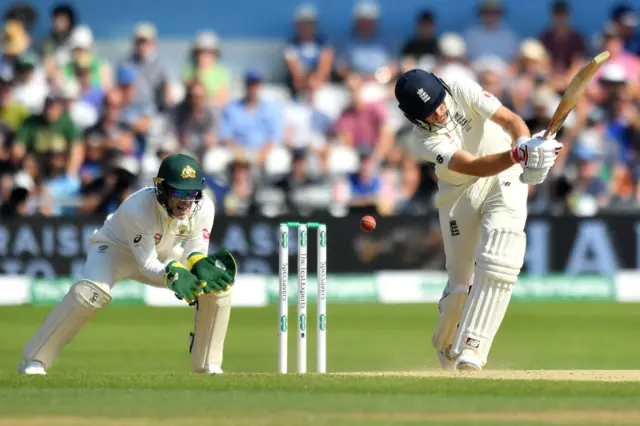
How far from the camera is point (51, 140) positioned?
45.0 feet

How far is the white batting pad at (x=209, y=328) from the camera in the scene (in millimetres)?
7602

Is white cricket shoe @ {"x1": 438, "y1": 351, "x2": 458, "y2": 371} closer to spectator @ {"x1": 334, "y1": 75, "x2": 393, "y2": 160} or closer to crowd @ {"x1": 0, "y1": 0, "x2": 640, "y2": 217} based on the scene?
crowd @ {"x1": 0, "y1": 0, "x2": 640, "y2": 217}

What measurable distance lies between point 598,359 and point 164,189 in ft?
11.3

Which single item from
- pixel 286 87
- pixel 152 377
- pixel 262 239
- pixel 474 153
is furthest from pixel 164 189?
pixel 286 87

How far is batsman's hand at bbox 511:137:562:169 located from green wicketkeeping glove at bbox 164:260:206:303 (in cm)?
179

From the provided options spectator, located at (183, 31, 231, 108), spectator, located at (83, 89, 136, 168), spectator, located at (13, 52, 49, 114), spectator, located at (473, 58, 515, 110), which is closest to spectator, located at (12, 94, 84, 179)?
spectator, located at (83, 89, 136, 168)

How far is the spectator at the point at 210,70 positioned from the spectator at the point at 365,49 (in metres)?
1.23

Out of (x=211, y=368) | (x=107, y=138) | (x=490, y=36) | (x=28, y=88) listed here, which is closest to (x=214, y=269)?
(x=211, y=368)

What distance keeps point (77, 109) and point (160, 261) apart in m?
6.78

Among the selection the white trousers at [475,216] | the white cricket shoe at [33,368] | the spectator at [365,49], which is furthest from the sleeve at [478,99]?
the spectator at [365,49]

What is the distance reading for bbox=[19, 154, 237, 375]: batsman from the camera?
723 centimetres

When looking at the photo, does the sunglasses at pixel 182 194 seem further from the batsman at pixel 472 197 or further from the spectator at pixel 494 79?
the spectator at pixel 494 79

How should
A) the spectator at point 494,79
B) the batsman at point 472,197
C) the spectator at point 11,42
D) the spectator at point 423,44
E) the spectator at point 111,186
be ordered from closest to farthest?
the batsman at point 472,197, the spectator at point 111,186, the spectator at point 494,79, the spectator at point 11,42, the spectator at point 423,44

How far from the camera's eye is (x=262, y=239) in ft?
42.1
